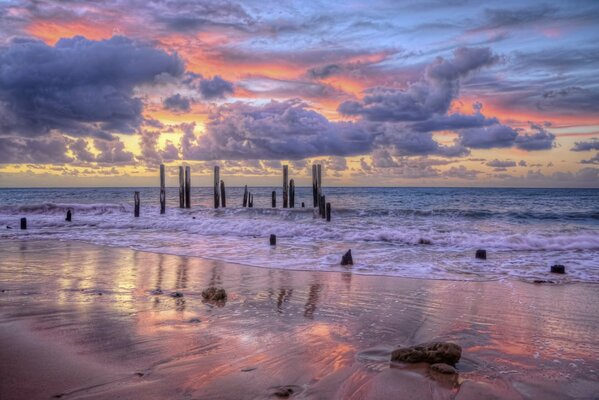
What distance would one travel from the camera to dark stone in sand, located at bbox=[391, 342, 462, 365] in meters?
4.16

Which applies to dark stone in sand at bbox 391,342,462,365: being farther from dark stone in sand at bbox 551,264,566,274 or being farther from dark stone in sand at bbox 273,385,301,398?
dark stone in sand at bbox 551,264,566,274

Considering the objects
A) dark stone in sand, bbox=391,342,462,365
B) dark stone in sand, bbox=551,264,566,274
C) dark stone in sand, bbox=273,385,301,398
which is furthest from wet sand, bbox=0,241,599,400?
dark stone in sand, bbox=551,264,566,274

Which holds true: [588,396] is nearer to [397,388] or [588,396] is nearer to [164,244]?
[397,388]

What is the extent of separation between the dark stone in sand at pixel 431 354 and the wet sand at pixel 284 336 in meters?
0.14

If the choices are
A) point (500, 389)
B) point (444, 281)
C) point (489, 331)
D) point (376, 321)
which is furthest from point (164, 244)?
point (500, 389)

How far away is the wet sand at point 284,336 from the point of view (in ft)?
12.0

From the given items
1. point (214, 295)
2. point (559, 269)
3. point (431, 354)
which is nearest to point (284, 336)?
point (431, 354)

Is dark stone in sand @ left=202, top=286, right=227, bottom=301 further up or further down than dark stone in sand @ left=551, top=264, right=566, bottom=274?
further up

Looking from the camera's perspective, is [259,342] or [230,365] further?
[259,342]

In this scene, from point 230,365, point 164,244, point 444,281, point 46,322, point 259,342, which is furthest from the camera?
point 164,244

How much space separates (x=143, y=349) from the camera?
14.7 ft

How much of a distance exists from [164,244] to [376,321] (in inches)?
442

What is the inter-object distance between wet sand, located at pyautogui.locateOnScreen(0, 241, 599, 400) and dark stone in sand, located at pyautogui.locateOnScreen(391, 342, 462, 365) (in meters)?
0.14

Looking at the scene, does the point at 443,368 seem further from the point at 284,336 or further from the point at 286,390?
the point at 284,336
